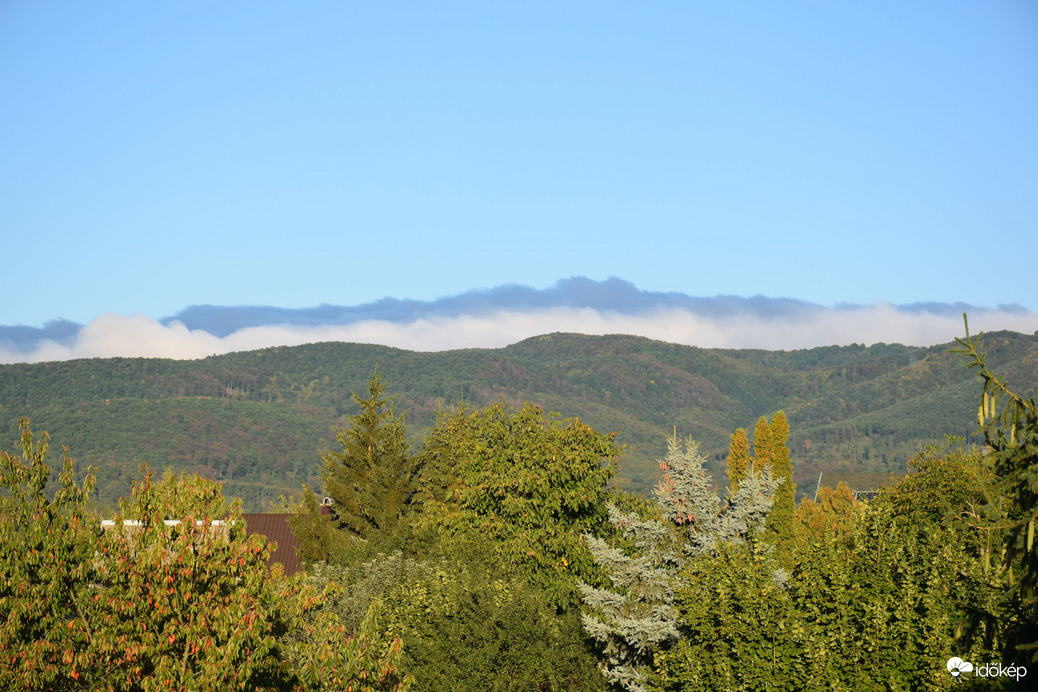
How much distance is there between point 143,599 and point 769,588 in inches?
506

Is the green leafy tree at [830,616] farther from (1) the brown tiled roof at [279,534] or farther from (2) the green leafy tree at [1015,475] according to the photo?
(1) the brown tiled roof at [279,534]

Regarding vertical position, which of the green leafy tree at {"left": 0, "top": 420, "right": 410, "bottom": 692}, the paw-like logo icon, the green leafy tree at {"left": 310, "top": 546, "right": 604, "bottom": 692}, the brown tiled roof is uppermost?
the green leafy tree at {"left": 0, "top": 420, "right": 410, "bottom": 692}

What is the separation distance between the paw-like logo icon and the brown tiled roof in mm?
42400

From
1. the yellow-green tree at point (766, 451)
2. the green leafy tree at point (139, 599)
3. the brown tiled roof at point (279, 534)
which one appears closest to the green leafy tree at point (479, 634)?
the green leafy tree at point (139, 599)

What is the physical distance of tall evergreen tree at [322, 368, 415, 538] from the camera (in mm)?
51938

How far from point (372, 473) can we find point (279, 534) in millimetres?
13907

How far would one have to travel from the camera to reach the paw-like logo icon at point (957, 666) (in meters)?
18.7

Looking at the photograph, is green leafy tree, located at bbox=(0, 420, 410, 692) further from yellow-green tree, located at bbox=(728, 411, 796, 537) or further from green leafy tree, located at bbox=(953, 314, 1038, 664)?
yellow-green tree, located at bbox=(728, 411, 796, 537)

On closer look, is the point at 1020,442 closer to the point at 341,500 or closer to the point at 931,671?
the point at 931,671

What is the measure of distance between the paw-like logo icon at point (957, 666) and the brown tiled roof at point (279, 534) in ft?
139

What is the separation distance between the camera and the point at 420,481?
53531mm

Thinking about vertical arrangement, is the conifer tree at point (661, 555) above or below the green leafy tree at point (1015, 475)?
below

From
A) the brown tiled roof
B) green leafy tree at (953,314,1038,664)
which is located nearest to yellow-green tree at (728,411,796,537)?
the brown tiled roof

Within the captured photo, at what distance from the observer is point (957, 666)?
1878 centimetres
